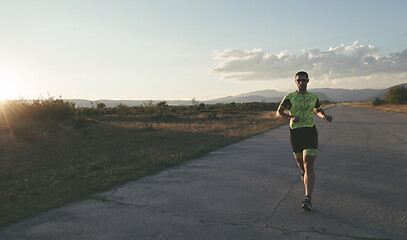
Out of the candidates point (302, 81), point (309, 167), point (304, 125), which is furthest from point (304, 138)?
point (302, 81)

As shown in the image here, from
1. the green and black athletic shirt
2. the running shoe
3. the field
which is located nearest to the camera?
the running shoe

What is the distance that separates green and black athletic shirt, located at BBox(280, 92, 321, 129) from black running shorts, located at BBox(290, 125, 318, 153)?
7cm

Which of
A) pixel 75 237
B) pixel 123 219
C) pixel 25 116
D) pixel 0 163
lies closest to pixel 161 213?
pixel 123 219

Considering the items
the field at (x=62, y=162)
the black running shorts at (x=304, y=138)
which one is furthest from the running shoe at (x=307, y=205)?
the field at (x=62, y=162)

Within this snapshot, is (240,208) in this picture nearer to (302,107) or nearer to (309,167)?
(309,167)

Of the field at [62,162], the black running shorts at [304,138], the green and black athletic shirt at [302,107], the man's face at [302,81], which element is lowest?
the field at [62,162]

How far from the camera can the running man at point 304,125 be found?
13.8ft

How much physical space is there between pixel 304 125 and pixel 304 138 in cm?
20

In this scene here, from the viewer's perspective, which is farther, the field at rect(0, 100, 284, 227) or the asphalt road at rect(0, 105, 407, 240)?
the field at rect(0, 100, 284, 227)

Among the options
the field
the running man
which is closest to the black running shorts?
the running man

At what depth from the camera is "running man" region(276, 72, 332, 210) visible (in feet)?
13.8

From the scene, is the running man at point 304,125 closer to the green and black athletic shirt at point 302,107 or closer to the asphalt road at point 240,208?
the green and black athletic shirt at point 302,107

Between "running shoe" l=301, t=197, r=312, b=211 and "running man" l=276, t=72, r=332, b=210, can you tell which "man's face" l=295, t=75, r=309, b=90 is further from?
"running shoe" l=301, t=197, r=312, b=211

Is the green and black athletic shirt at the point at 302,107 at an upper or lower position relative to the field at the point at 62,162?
upper
